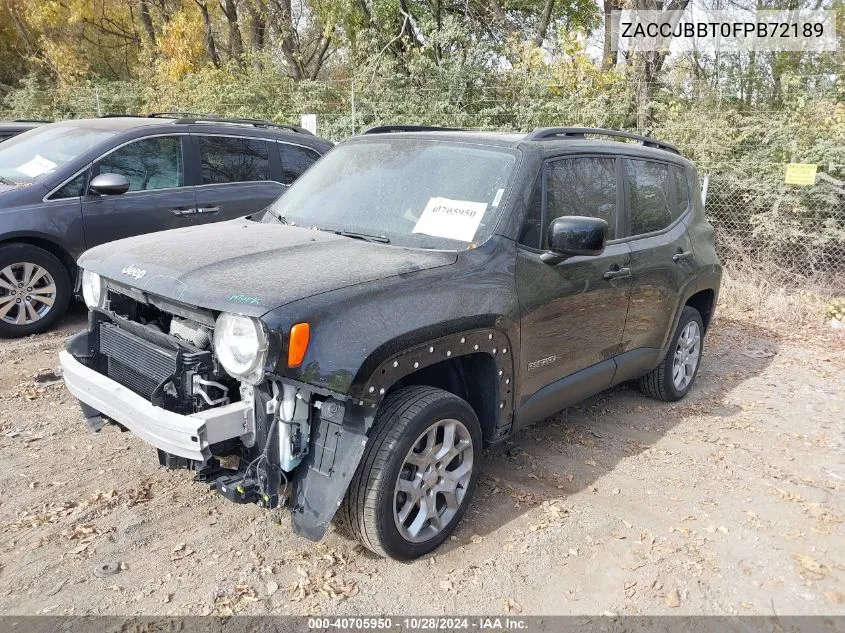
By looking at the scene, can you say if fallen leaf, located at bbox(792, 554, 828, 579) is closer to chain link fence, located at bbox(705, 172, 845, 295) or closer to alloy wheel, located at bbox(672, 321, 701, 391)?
alloy wheel, located at bbox(672, 321, 701, 391)

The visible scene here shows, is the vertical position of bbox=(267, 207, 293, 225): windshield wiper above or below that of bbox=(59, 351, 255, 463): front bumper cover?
above

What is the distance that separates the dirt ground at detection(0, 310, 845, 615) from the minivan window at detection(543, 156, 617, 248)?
142cm

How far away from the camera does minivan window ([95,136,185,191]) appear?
20.5 feet

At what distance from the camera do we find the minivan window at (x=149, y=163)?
626 centimetres

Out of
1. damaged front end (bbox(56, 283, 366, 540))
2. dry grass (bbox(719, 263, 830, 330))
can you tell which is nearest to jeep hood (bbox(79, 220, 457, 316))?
damaged front end (bbox(56, 283, 366, 540))

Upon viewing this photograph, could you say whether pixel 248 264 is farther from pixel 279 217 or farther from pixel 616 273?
pixel 616 273

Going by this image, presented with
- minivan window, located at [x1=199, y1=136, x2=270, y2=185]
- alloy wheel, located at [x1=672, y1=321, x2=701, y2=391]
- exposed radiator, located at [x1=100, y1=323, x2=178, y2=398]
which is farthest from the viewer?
minivan window, located at [x1=199, y1=136, x2=270, y2=185]

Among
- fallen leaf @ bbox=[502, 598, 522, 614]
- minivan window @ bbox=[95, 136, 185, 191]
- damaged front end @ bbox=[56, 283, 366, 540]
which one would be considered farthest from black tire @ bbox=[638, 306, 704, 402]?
minivan window @ bbox=[95, 136, 185, 191]

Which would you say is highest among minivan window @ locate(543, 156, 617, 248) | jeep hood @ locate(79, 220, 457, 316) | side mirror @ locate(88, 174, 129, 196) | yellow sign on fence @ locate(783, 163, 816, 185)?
minivan window @ locate(543, 156, 617, 248)

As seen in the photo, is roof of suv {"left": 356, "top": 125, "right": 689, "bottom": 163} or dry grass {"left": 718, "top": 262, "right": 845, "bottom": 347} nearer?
roof of suv {"left": 356, "top": 125, "right": 689, "bottom": 163}

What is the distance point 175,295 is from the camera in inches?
112

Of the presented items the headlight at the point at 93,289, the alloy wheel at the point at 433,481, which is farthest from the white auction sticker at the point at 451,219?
the headlight at the point at 93,289

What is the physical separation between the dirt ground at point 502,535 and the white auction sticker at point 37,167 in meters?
2.21

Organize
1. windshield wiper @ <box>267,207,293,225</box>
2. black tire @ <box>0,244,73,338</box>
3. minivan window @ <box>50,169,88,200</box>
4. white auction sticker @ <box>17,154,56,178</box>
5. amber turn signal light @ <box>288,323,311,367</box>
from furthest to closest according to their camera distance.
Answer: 1. white auction sticker @ <box>17,154,56,178</box>
2. minivan window @ <box>50,169,88,200</box>
3. black tire @ <box>0,244,73,338</box>
4. windshield wiper @ <box>267,207,293,225</box>
5. amber turn signal light @ <box>288,323,311,367</box>
